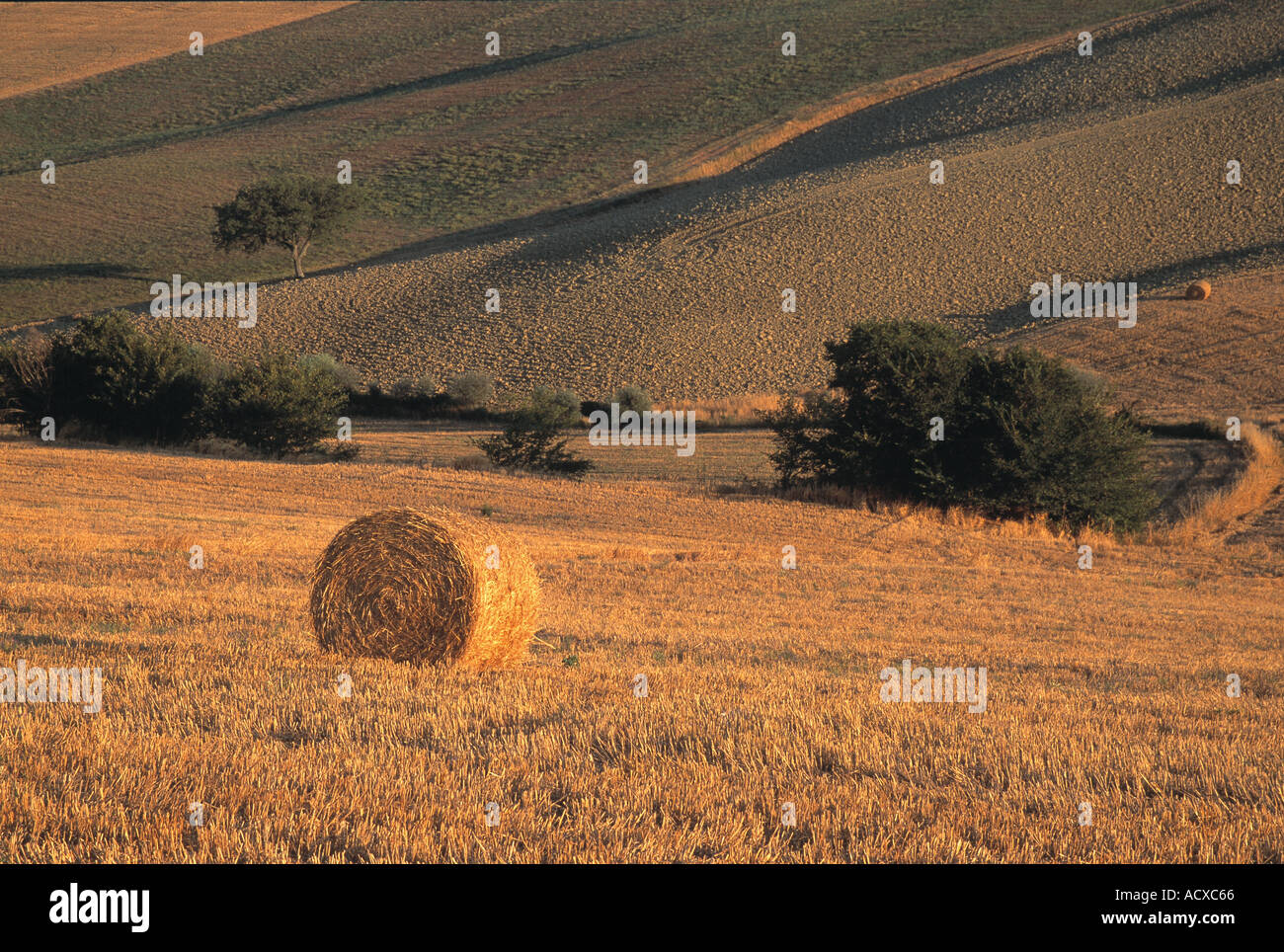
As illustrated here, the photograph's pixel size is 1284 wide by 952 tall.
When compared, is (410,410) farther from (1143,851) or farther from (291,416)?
(1143,851)

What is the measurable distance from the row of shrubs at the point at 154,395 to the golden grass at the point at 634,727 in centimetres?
1477

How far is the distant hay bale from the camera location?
52.9 metres

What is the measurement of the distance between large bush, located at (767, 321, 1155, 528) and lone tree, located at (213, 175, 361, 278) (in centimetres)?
5036

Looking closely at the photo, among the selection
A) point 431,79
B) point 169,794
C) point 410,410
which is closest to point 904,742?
point 169,794

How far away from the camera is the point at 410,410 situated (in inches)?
1825

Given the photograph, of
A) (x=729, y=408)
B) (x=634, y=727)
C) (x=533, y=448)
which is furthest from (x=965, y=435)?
(x=634, y=727)

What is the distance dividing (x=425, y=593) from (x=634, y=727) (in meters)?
3.25

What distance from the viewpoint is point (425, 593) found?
10281 mm

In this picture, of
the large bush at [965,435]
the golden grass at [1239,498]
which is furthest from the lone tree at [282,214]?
the golden grass at [1239,498]

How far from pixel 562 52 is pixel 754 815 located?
4831 inches

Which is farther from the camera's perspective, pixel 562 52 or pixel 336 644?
pixel 562 52

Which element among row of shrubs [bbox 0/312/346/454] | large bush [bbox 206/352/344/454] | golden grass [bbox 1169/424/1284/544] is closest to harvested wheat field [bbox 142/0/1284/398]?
large bush [bbox 206/352/344/454]

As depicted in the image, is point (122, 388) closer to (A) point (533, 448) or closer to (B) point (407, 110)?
(A) point (533, 448)

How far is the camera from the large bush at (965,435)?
1107 inches
